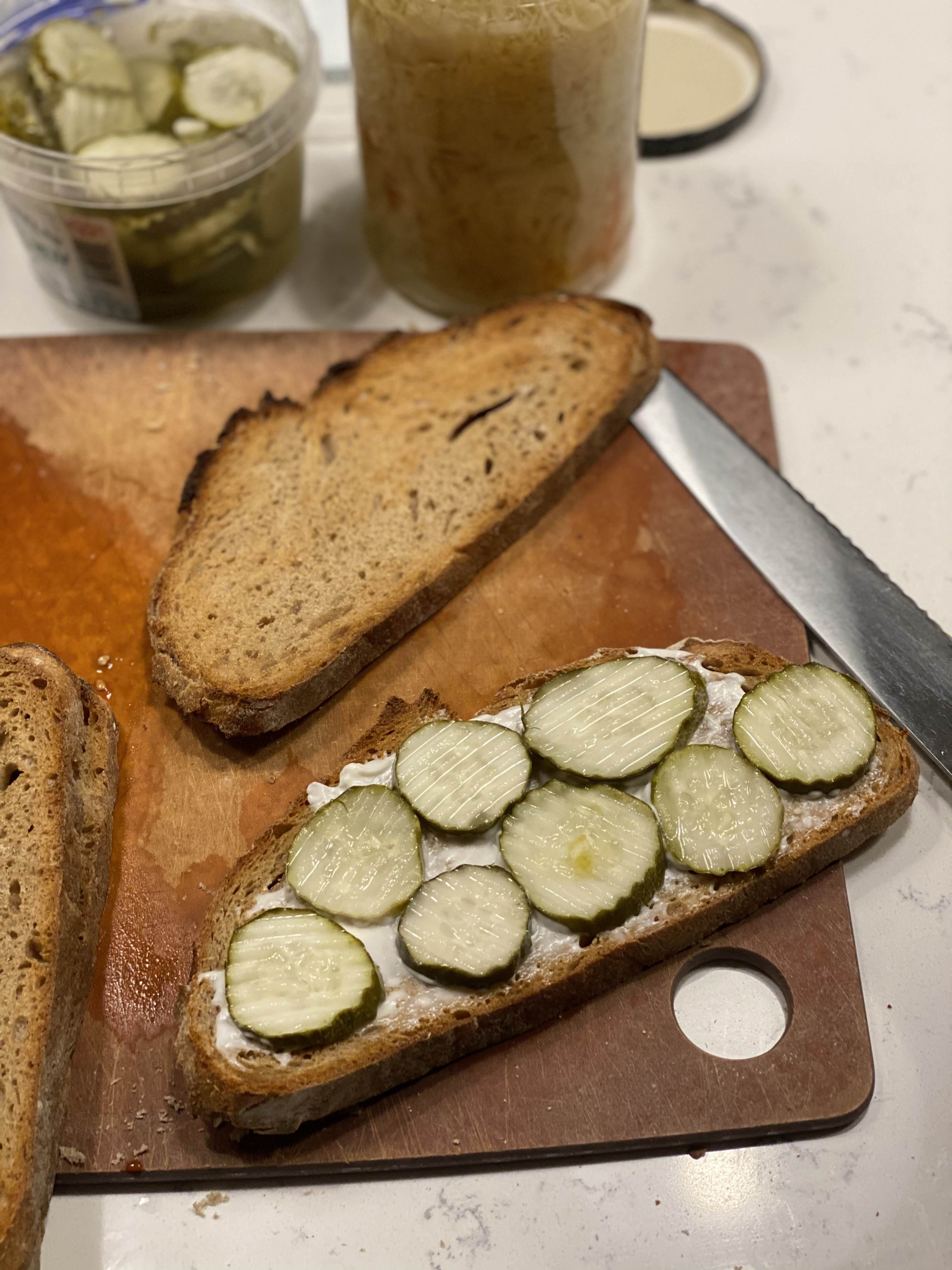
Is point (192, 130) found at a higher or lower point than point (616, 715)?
higher

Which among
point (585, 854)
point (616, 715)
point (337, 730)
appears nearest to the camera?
point (585, 854)

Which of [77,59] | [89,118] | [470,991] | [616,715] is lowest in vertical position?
[470,991]

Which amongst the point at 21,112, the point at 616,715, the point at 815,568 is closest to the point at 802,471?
the point at 815,568

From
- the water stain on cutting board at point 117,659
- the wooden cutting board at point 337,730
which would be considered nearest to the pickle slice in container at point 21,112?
the wooden cutting board at point 337,730

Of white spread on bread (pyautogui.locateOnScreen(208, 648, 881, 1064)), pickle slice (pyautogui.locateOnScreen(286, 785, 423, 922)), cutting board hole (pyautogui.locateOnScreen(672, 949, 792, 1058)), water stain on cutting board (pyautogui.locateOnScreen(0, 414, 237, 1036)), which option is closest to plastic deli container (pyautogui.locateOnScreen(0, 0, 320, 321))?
water stain on cutting board (pyautogui.locateOnScreen(0, 414, 237, 1036))

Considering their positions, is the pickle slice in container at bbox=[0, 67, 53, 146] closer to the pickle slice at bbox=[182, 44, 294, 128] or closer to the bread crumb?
the pickle slice at bbox=[182, 44, 294, 128]

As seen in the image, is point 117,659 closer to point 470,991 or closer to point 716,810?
point 470,991

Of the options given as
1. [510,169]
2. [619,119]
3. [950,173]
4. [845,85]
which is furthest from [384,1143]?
[845,85]
